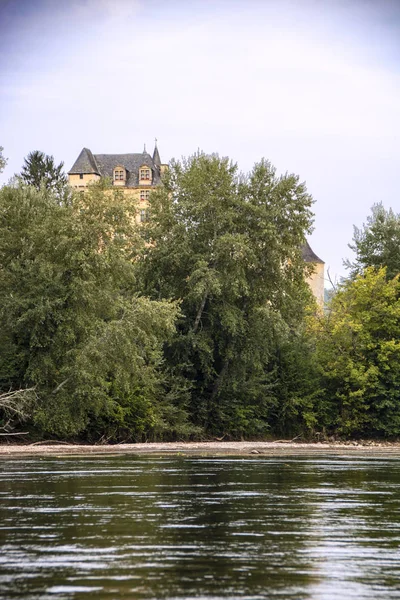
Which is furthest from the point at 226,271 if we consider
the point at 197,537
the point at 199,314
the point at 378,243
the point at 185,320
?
the point at 197,537

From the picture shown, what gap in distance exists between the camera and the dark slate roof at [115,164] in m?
124

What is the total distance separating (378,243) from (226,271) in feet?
84.5

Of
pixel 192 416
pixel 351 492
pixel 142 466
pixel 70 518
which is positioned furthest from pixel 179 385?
pixel 70 518

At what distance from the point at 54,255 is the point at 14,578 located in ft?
122

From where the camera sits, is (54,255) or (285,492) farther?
(54,255)

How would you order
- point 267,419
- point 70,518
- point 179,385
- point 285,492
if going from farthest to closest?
point 267,419, point 179,385, point 285,492, point 70,518

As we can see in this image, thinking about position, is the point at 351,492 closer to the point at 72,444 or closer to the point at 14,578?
the point at 14,578

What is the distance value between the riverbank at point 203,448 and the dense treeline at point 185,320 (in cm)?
153

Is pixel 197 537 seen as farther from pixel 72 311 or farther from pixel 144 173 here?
pixel 144 173

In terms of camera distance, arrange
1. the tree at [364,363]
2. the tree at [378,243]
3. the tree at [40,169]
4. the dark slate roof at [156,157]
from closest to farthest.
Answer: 1. the tree at [364,363]
2. the tree at [378,243]
3. the tree at [40,169]
4. the dark slate roof at [156,157]

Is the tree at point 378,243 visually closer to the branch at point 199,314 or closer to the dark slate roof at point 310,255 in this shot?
the branch at point 199,314

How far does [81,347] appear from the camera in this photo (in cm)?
4788

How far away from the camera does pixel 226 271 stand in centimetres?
5691

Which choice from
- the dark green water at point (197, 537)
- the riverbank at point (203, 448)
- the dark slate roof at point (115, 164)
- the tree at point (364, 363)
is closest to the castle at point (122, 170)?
the dark slate roof at point (115, 164)
